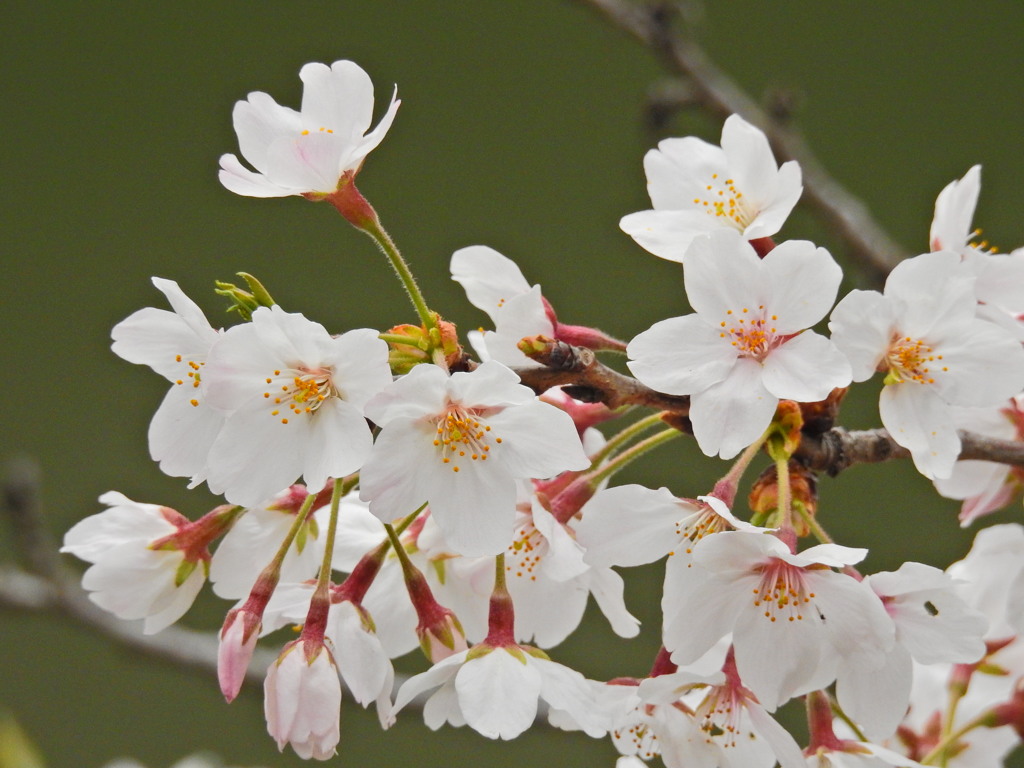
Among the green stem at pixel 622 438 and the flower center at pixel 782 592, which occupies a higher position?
the green stem at pixel 622 438

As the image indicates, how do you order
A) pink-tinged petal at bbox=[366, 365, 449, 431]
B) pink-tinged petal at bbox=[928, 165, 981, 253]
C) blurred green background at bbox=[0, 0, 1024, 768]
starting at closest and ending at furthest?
pink-tinged petal at bbox=[366, 365, 449, 431], pink-tinged petal at bbox=[928, 165, 981, 253], blurred green background at bbox=[0, 0, 1024, 768]

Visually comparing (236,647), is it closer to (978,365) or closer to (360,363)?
(360,363)

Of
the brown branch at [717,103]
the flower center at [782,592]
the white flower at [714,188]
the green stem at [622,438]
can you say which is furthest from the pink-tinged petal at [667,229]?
the brown branch at [717,103]

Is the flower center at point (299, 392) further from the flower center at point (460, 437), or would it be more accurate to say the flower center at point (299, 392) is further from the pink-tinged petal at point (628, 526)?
the pink-tinged petal at point (628, 526)

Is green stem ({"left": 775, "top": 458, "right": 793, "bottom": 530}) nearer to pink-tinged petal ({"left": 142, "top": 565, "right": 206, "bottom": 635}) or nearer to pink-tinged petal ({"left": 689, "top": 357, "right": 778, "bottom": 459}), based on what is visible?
pink-tinged petal ({"left": 689, "top": 357, "right": 778, "bottom": 459})

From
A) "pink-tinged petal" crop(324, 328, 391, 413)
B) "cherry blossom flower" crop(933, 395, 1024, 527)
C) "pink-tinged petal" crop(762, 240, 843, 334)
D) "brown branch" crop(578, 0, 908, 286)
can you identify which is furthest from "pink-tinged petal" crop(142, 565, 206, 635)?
"brown branch" crop(578, 0, 908, 286)

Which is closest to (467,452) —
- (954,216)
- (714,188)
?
(714,188)
